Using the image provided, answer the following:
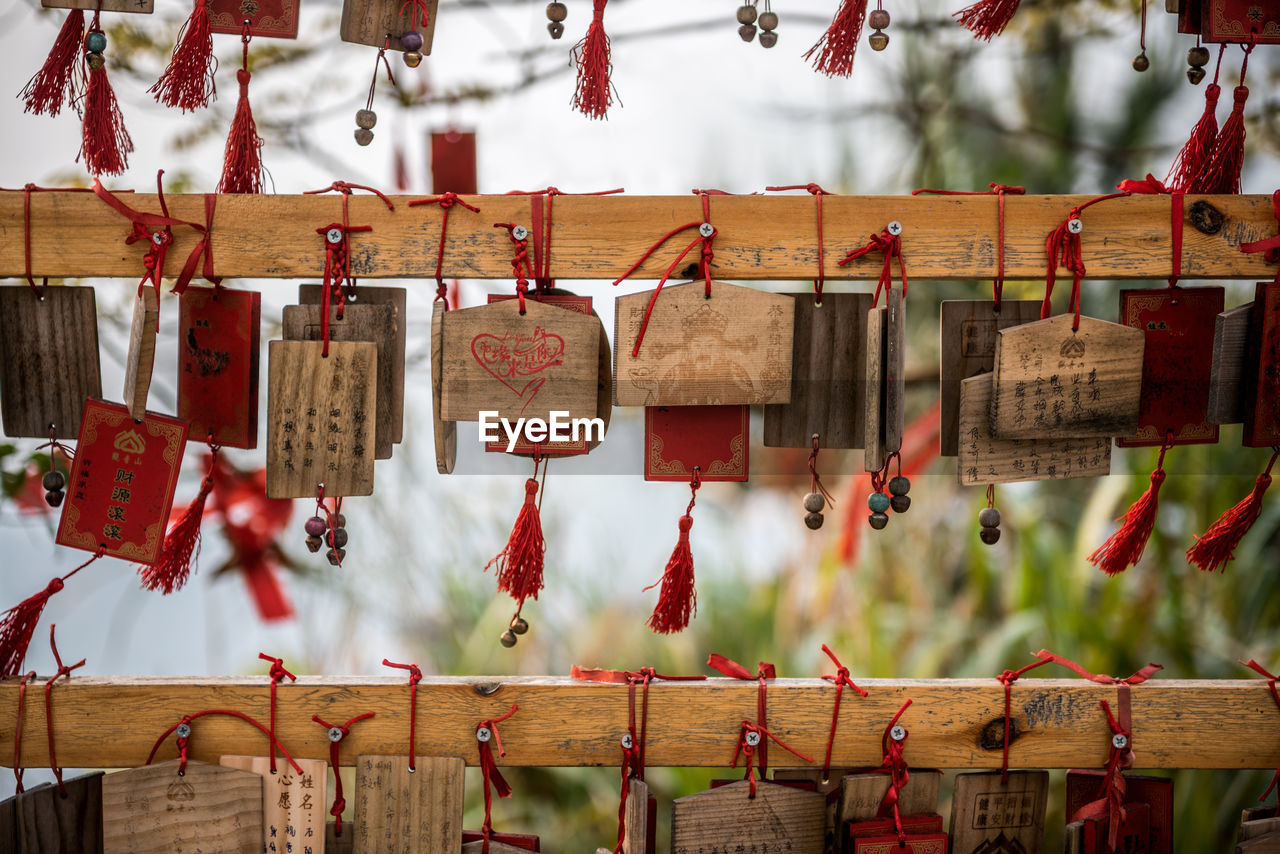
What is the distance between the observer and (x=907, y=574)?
203 centimetres

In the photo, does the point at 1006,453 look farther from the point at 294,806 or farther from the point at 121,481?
the point at 121,481

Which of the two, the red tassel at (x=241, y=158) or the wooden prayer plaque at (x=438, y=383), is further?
the red tassel at (x=241, y=158)

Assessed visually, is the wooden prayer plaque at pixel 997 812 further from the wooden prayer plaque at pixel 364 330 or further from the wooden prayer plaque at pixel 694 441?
the wooden prayer plaque at pixel 364 330

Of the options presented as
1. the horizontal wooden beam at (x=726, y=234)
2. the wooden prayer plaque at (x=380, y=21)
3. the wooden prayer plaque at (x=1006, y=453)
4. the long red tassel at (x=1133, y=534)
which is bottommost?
the long red tassel at (x=1133, y=534)

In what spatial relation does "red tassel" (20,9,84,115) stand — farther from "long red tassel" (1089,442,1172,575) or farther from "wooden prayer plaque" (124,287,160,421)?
"long red tassel" (1089,442,1172,575)

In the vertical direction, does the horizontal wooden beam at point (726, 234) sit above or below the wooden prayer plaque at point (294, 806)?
above

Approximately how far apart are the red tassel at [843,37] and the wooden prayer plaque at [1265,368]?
0.60 metres

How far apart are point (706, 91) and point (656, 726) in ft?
3.91

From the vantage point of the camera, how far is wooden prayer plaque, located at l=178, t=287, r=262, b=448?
1238 mm

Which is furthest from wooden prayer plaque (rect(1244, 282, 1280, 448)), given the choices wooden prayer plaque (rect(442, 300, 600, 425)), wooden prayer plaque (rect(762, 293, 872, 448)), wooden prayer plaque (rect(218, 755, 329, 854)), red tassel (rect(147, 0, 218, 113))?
red tassel (rect(147, 0, 218, 113))

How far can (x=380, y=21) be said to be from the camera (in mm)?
1290

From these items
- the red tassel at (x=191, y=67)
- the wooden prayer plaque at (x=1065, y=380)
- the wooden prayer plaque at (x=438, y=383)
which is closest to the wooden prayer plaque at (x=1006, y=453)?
the wooden prayer plaque at (x=1065, y=380)

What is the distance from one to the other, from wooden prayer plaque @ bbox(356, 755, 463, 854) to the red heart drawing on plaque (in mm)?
467

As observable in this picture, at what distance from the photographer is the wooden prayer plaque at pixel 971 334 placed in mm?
1252
